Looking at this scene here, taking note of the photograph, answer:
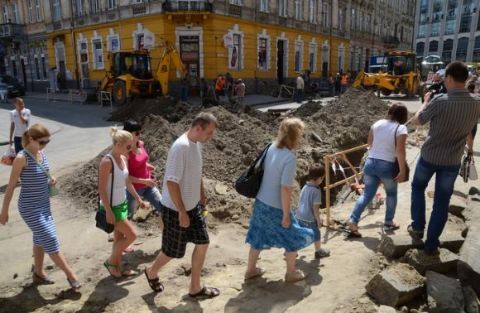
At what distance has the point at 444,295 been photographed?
133 inches

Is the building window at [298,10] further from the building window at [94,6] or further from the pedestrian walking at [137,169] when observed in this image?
the pedestrian walking at [137,169]

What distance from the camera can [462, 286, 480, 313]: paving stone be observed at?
3426 mm

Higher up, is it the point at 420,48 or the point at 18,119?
the point at 420,48

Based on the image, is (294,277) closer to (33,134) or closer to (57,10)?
(33,134)

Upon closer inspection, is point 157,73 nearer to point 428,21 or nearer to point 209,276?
point 209,276

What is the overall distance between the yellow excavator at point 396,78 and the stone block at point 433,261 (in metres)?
22.8

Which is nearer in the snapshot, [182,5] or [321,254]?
[321,254]

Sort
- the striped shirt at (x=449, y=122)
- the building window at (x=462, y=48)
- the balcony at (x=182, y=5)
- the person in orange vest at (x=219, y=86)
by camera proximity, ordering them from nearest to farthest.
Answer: the striped shirt at (x=449, y=122) → the person in orange vest at (x=219, y=86) → the balcony at (x=182, y=5) → the building window at (x=462, y=48)

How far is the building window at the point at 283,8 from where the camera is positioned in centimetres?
2892

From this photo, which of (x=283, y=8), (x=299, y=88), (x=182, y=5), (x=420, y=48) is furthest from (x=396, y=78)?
(x=420, y=48)

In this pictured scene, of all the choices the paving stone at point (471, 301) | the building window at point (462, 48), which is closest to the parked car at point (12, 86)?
the paving stone at point (471, 301)

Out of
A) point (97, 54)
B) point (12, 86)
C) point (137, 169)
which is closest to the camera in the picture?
point (137, 169)

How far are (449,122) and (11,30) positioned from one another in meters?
39.9

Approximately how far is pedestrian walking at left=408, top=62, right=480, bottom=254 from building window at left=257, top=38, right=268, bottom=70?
24247 millimetres
